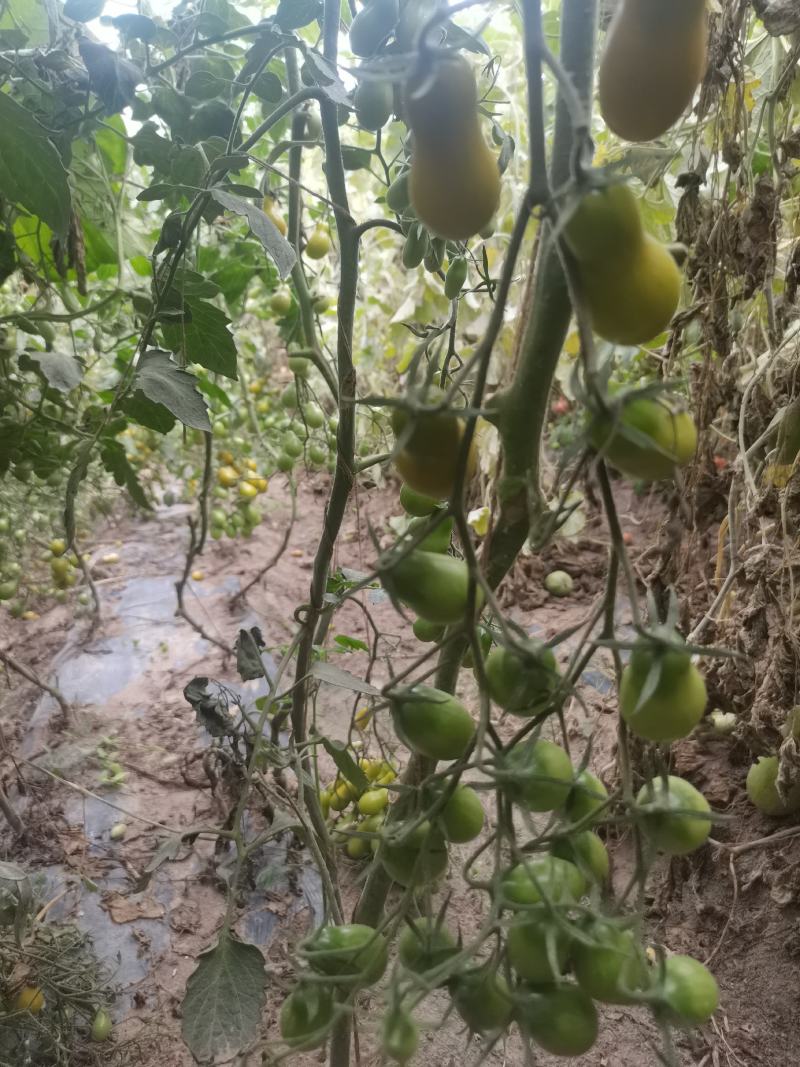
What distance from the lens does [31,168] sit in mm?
731

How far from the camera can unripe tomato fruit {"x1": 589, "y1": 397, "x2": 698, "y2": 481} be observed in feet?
0.97

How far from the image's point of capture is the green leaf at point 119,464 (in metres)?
1.06

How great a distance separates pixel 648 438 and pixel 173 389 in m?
0.55

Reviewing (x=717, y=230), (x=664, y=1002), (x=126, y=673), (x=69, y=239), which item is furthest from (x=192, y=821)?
(x=717, y=230)

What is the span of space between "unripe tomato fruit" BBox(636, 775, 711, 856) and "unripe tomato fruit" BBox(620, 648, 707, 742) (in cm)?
4

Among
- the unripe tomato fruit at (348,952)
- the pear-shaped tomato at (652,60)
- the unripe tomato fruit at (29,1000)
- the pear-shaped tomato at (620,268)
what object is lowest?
the unripe tomato fruit at (29,1000)

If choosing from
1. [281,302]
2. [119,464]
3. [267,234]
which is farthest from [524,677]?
[281,302]

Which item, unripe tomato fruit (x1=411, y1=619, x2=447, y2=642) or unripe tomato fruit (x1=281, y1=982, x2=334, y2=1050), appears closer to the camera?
unripe tomato fruit (x1=281, y1=982, x2=334, y2=1050)

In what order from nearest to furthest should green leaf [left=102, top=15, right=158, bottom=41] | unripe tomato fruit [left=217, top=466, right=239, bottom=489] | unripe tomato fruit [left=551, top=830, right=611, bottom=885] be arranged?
unripe tomato fruit [left=551, top=830, right=611, bottom=885]
green leaf [left=102, top=15, right=158, bottom=41]
unripe tomato fruit [left=217, top=466, right=239, bottom=489]

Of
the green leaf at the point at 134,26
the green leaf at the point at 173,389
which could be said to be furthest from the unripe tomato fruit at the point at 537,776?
the green leaf at the point at 134,26

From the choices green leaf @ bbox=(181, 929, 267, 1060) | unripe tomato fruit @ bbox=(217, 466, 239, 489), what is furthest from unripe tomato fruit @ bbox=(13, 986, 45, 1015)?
unripe tomato fruit @ bbox=(217, 466, 239, 489)

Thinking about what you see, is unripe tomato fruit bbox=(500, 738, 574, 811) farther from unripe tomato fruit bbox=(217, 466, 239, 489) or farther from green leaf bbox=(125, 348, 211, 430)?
unripe tomato fruit bbox=(217, 466, 239, 489)

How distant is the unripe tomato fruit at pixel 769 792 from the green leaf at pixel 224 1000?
734 mm

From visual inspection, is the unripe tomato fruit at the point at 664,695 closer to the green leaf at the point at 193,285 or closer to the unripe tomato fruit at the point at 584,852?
the unripe tomato fruit at the point at 584,852
